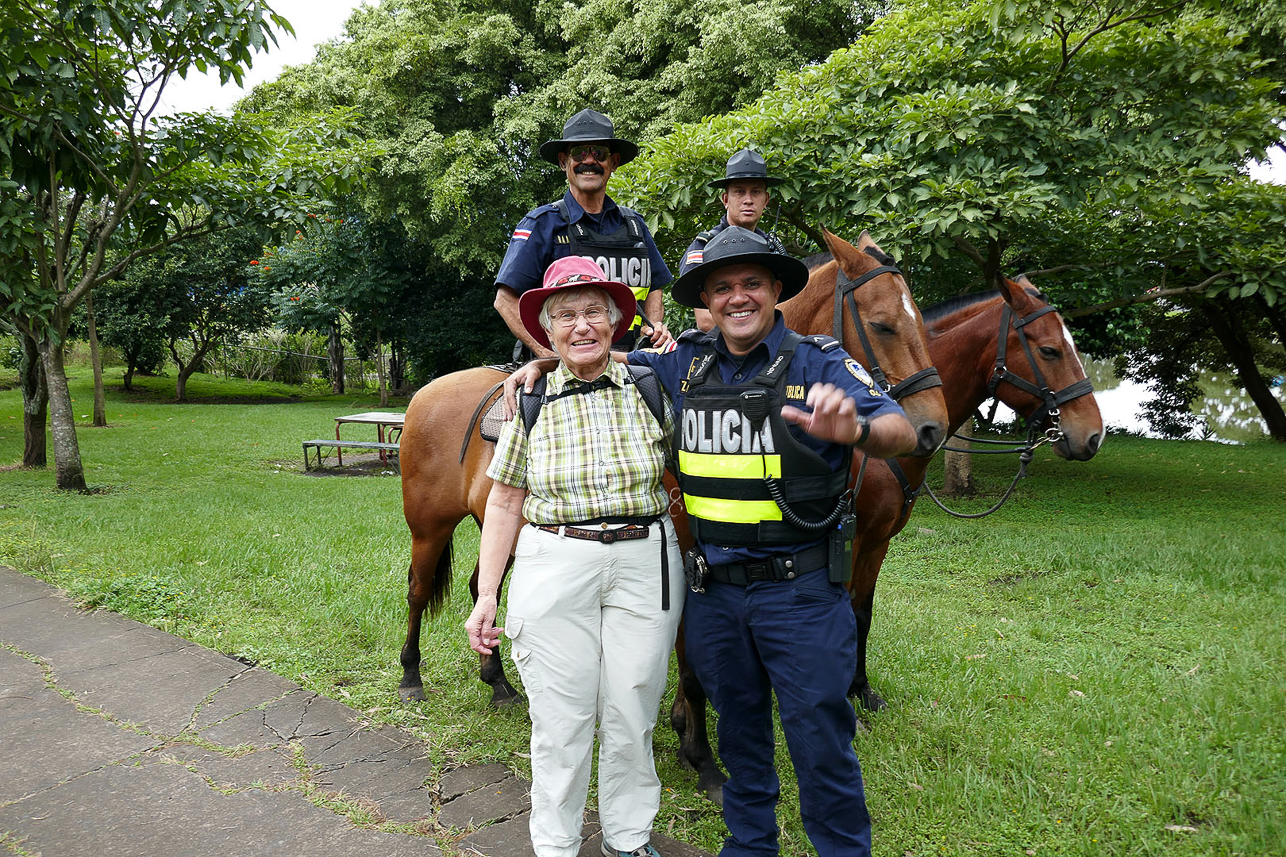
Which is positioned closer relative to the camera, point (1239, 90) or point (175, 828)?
point (175, 828)

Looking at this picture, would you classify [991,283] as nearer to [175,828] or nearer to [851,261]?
[851,261]

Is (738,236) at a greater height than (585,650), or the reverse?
(738,236)

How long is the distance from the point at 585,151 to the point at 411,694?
3.00 metres

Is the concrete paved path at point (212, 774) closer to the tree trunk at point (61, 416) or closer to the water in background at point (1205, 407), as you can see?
the tree trunk at point (61, 416)

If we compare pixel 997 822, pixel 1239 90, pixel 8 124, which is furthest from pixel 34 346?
pixel 1239 90

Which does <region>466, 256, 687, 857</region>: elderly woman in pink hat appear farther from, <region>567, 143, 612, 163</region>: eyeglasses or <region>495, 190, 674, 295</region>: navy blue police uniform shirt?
<region>567, 143, 612, 163</region>: eyeglasses

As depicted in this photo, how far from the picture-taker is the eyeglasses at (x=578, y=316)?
256 cm

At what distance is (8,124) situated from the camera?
7.59 meters

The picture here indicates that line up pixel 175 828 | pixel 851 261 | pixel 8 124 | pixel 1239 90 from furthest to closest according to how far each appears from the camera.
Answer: pixel 8 124
pixel 1239 90
pixel 851 261
pixel 175 828

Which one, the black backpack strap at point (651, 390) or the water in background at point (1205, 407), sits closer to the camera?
the black backpack strap at point (651, 390)

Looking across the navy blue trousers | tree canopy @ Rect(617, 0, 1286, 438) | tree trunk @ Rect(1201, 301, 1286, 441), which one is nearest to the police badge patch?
the navy blue trousers

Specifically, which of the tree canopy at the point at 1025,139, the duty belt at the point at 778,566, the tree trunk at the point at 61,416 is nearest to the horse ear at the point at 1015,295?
the tree canopy at the point at 1025,139

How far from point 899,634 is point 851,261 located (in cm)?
282

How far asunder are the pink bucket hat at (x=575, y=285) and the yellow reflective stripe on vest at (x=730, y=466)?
0.60 metres
